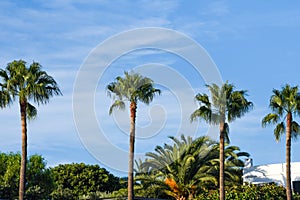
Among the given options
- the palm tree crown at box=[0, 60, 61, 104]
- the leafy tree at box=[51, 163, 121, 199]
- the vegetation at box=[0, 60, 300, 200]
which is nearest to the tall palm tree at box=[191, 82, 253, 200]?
the vegetation at box=[0, 60, 300, 200]

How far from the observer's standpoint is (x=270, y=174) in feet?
193

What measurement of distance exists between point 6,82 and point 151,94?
10738 mm

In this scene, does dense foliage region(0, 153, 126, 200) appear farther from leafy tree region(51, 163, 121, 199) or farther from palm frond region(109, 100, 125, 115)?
palm frond region(109, 100, 125, 115)

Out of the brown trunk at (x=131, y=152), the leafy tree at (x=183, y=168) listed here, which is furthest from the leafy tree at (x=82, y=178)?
the brown trunk at (x=131, y=152)

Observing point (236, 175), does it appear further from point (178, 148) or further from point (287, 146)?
point (287, 146)

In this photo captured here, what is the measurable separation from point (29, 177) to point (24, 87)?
21852 mm

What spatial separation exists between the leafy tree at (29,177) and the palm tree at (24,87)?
16542 millimetres

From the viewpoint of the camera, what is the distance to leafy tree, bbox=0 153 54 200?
56094 mm

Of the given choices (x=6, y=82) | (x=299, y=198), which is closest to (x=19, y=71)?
(x=6, y=82)

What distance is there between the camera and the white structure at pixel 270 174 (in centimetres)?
5634

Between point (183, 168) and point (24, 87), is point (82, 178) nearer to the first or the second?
point (183, 168)

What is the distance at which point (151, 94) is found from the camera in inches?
1767

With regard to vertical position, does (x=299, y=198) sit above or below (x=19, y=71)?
below

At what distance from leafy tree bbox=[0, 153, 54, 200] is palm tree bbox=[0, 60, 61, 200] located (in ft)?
54.3
